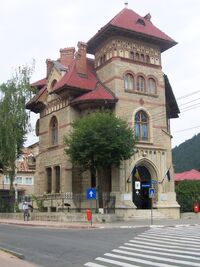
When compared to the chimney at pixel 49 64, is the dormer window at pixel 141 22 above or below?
above

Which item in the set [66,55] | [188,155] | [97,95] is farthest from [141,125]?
[188,155]

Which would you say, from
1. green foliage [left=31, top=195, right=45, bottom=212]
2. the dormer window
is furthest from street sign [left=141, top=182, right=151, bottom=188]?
the dormer window

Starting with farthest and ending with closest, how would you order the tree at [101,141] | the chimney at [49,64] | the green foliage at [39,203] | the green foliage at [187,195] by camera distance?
the chimney at [49,64]
the green foliage at [39,203]
the green foliage at [187,195]
the tree at [101,141]

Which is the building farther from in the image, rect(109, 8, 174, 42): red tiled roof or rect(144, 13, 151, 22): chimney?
rect(144, 13, 151, 22): chimney

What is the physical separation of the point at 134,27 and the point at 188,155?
63188 millimetres

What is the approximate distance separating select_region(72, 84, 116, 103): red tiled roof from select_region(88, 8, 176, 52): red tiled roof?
16.7 ft

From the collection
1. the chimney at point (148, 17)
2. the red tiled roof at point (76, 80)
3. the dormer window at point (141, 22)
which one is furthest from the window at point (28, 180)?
the dormer window at point (141, 22)

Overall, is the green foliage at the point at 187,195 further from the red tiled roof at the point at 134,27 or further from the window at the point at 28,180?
the window at the point at 28,180

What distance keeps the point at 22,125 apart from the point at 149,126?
13.0m

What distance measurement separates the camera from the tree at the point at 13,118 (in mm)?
41250

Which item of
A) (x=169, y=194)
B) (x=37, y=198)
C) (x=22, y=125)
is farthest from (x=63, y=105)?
(x=169, y=194)

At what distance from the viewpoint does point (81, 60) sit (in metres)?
39.5

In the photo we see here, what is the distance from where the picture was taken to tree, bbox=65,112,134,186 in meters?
31.6

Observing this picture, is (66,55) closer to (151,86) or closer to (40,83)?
(40,83)
